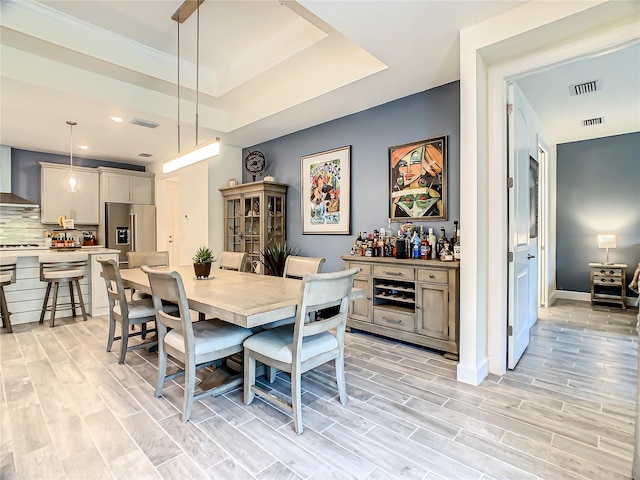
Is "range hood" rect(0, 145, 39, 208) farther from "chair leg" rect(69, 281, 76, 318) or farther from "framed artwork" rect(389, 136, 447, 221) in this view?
"framed artwork" rect(389, 136, 447, 221)

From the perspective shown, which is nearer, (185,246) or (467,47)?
(467,47)

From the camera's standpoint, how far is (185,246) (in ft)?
18.3

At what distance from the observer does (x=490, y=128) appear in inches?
101

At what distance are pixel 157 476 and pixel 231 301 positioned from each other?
2.81 ft

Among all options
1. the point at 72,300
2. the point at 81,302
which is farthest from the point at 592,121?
the point at 72,300

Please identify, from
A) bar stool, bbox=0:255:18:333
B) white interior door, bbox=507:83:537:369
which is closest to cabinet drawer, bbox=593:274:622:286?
white interior door, bbox=507:83:537:369

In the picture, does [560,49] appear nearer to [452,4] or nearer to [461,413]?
[452,4]

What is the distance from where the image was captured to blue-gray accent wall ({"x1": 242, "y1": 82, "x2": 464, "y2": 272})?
3.18 meters

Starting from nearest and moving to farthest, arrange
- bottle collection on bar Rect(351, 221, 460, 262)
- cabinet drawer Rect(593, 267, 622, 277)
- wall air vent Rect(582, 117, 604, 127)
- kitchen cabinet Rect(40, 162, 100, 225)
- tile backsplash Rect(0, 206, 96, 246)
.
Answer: bottle collection on bar Rect(351, 221, 460, 262), wall air vent Rect(582, 117, 604, 127), cabinet drawer Rect(593, 267, 622, 277), tile backsplash Rect(0, 206, 96, 246), kitchen cabinet Rect(40, 162, 100, 225)

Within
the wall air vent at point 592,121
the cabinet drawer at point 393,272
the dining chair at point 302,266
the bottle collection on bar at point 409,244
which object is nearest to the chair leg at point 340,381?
the dining chair at point 302,266

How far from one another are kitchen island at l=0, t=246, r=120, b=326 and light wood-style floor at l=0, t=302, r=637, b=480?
1473 millimetres

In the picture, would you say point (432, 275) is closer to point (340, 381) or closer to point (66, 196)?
point (340, 381)

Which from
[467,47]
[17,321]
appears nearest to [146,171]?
[17,321]

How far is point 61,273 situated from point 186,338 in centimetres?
306
